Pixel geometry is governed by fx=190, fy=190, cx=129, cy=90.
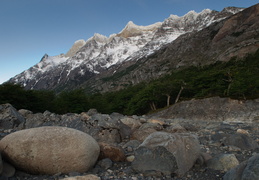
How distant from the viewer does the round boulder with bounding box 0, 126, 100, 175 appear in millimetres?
6051

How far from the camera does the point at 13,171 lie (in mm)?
5938

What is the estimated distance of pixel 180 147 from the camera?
6.32m

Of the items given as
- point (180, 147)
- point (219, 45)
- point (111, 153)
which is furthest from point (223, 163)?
point (219, 45)

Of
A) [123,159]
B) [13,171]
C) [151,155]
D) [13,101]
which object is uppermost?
[13,101]

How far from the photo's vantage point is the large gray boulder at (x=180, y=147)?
6.07 metres

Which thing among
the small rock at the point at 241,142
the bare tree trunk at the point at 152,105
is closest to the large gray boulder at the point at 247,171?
the small rock at the point at 241,142

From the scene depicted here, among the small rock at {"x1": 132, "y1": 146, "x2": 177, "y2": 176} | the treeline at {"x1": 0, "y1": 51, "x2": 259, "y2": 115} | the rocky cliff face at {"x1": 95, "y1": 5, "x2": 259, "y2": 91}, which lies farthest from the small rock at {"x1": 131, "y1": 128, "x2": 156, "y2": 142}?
the rocky cliff face at {"x1": 95, "y1": 5, "x2": 259, "y2": 91}

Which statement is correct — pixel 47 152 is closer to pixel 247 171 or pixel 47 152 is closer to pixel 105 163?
pixel 105 163

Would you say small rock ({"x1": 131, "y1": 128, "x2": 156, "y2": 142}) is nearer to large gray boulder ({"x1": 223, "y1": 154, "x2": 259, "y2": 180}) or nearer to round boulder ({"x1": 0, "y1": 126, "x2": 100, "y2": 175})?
round boulder ({"x1": 0, "y1": 126, "x2": 100, "y2": 175})

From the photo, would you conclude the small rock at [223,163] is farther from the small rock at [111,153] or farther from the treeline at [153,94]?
the treeline at [153,94]

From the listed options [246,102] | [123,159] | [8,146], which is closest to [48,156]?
[8,146]

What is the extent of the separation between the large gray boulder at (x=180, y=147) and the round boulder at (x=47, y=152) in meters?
2.12

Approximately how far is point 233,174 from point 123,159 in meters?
4.07

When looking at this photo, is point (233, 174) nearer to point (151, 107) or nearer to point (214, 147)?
point (214, 147)
